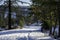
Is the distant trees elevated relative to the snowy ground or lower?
elevated

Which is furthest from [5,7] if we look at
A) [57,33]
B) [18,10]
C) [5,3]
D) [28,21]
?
[57,33]

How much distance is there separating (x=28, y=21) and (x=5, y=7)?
9.55m

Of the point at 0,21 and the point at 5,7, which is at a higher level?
the point at 5,7

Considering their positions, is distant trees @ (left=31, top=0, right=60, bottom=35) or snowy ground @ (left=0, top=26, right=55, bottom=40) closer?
distant trees @ (left=31, top=0, right=60, bottom=35)

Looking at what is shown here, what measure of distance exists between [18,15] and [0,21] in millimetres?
4389

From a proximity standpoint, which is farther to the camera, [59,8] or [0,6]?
[0,6]

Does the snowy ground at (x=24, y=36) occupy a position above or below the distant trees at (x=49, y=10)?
below

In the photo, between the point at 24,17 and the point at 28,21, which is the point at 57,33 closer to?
the point at 24,17

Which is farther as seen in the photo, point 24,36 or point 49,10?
point 24,36

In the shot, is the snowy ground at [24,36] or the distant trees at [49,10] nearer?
the distant trees at [49,10]

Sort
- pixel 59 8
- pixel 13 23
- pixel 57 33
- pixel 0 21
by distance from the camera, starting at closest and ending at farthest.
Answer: pixel 59 8
pixel 57 33
pixel 0 21
pixel 13 23

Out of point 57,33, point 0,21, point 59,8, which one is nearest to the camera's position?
point 59,8

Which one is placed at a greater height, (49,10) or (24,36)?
(49,10)

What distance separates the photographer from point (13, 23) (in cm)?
3375
